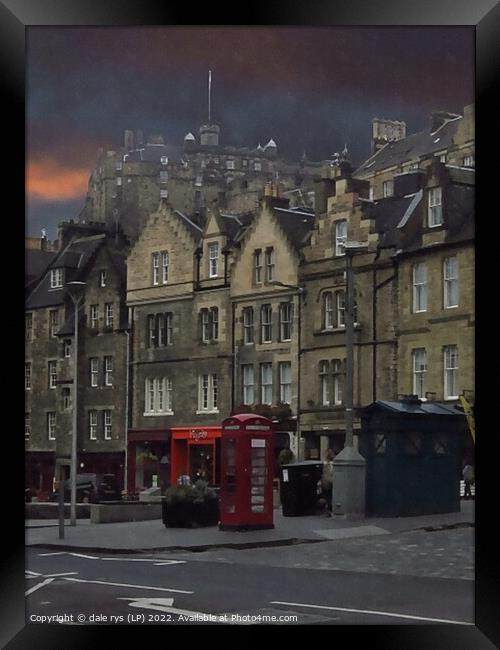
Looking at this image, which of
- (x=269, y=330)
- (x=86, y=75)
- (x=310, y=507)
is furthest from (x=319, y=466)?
(x=86, y=75)

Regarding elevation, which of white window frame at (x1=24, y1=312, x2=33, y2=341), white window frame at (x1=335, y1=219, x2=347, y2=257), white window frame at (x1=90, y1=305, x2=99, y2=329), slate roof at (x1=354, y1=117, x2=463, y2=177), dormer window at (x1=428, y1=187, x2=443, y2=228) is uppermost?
slate roof at (x1=354, y1=117, x2=463, y2=177)

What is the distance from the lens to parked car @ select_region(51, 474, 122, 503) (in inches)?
545

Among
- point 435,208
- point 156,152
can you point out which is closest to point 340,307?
point 435,208

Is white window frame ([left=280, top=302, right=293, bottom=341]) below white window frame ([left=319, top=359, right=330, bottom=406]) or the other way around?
the other way around

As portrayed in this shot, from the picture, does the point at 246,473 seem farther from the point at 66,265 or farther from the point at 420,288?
the point at 66,265

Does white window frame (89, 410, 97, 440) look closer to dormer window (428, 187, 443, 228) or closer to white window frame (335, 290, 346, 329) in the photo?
white window frame (335, 290, 346, 329)

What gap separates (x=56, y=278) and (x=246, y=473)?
2.60 m

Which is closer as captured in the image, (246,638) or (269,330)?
(246,638)

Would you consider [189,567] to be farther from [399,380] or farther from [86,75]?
[86,75]

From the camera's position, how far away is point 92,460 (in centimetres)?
1395

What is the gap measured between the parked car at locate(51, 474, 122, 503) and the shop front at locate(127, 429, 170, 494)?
145 mm

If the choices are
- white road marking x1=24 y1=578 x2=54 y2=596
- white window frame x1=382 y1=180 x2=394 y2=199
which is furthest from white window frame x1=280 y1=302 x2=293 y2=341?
white road marking x1=24 y1=578 x2=54 y2=596

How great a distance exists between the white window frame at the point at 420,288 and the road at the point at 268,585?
2074 millimetres
